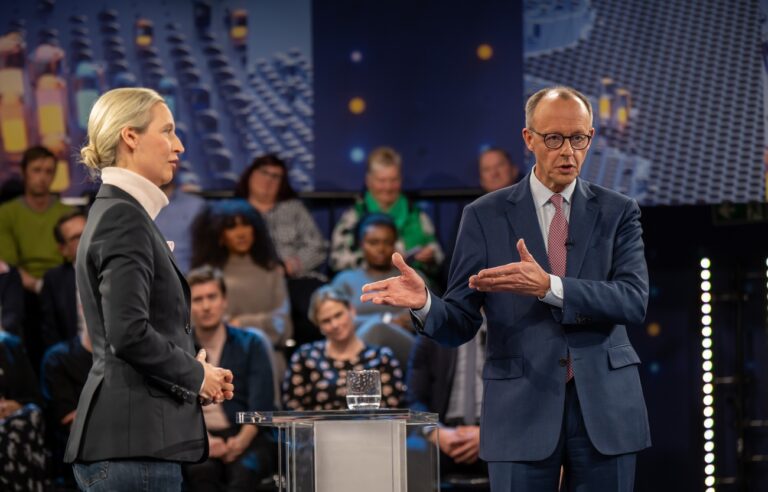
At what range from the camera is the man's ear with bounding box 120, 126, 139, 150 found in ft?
7.82

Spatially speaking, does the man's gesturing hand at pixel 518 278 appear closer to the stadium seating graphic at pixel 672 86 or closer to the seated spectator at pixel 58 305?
the seated spectator at pixel 58 305

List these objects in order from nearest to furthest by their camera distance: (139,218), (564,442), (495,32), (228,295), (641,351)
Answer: (139,218) < (564,442) < (228,295) < (641,351) < (495,32)

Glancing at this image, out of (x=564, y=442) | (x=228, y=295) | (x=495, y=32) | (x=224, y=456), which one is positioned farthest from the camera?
(x=495, y=32)

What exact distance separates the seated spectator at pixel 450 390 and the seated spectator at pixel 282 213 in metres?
1.17

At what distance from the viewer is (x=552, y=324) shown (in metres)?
2.68

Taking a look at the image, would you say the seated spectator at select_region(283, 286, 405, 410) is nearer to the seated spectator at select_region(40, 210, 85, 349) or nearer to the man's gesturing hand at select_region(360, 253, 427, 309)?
the seated spectator at select_region(40, 210, 85, 349)

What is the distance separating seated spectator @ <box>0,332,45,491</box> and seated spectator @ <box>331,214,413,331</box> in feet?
5.43

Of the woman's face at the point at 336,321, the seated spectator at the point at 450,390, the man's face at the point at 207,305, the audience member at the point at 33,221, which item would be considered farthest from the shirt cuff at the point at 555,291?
the audience member at the point at 33,221

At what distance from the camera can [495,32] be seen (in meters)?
7.14

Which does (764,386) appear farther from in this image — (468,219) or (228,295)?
(468,219)

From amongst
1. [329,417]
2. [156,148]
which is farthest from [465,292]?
[156,148]

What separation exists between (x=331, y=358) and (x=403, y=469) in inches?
115

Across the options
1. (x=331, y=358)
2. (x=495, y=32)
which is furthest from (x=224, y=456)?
(x=495, y=32)

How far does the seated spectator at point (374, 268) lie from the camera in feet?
19.4
